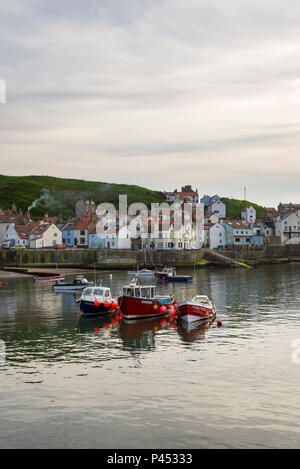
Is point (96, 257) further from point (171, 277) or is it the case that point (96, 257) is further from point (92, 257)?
point (171, 277)

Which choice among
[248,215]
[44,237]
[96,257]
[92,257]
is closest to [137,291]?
[96,257]

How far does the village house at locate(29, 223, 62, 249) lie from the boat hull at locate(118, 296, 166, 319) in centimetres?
9319

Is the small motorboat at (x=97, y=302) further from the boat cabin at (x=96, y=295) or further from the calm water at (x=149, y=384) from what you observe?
the calm water at (x=149, y=384)

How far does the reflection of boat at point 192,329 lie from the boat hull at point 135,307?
3.40 meters

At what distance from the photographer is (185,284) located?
8112 centimetres

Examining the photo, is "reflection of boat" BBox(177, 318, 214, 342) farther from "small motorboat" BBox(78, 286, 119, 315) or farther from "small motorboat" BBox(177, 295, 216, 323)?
"small motorboat" BBox(78, 286, 119, 315)

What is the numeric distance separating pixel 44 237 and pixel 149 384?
115 meters

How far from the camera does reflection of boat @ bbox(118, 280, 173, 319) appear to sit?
45.1 meters

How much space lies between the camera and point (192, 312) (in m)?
42.3

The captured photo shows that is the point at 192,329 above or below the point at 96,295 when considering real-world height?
below

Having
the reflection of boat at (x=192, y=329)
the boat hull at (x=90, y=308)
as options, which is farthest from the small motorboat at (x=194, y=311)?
the boat hull at (x=90, y=308)

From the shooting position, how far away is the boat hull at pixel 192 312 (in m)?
42.2

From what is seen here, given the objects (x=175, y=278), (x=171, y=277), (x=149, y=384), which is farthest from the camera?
(x=171, y=277)

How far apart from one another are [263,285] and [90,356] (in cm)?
5007
